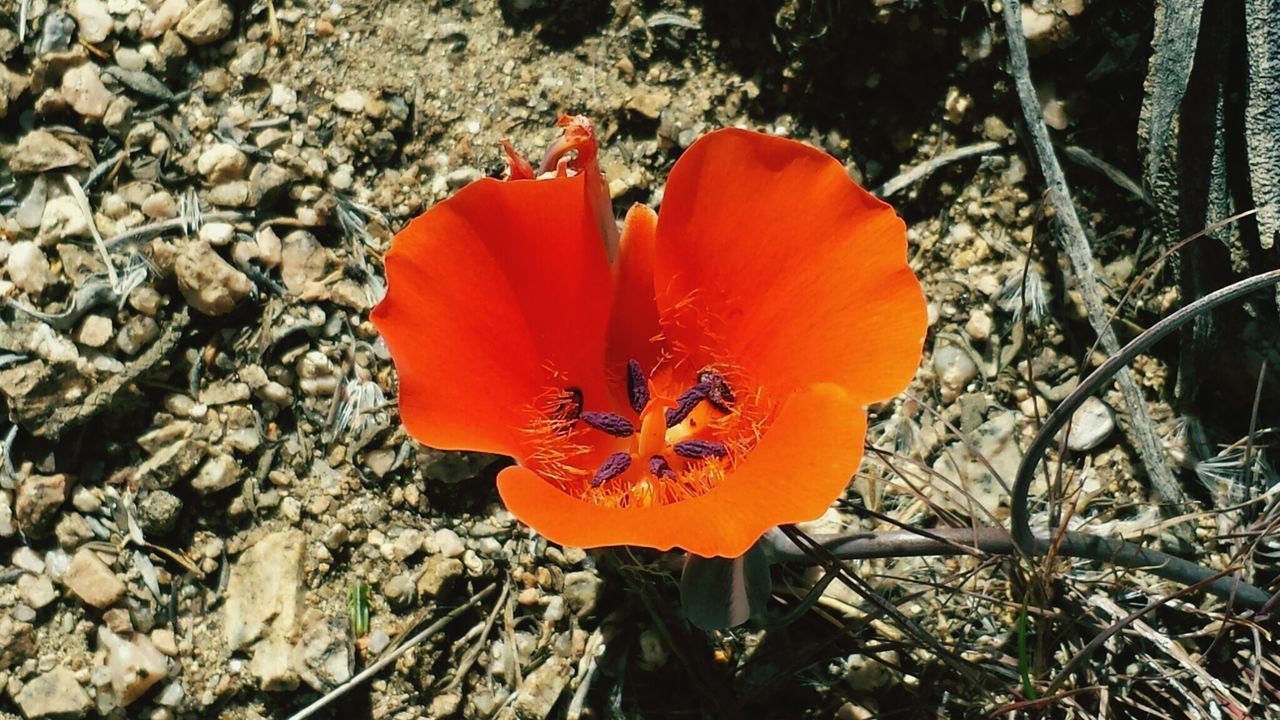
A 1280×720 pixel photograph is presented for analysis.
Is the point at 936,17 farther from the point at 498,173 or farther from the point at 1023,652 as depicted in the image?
the point at 1023,652

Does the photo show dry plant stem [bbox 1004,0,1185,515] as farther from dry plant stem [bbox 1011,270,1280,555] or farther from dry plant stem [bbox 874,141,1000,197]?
dry plant stem [bbox 1011,270,1280,555]

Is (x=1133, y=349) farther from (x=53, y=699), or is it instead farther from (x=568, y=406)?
(x=53, y=699)

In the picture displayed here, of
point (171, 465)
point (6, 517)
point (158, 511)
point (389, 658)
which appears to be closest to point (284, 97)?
point (171, 465)

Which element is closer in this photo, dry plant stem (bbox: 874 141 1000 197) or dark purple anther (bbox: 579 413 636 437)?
dark purple anther (bbox: 579 413 636 437)

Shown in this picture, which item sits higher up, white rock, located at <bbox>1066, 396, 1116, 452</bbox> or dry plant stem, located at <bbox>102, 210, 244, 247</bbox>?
dry plant stem, located at <bbox>102, 210, 244, 247</bbox>

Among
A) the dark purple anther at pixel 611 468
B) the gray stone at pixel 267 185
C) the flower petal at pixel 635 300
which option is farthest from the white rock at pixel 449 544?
the gray stone at pixel 267 185

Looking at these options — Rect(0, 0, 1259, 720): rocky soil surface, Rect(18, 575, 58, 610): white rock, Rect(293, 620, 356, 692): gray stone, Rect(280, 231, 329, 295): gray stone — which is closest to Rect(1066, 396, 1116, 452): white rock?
Rect(0, 0, 1259, 720): rocky soil surface
